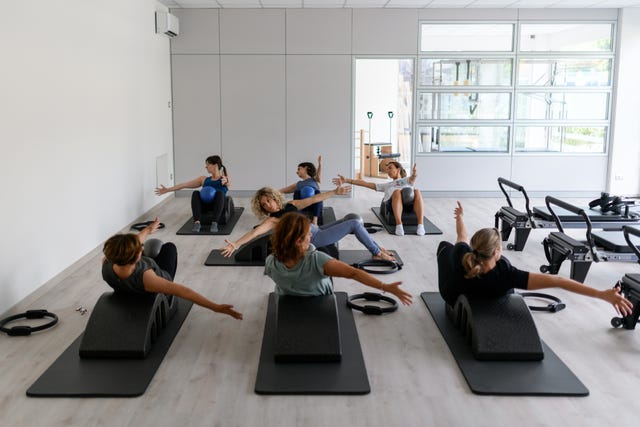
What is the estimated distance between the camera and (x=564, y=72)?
9445mm

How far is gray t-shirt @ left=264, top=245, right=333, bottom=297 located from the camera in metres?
3.64

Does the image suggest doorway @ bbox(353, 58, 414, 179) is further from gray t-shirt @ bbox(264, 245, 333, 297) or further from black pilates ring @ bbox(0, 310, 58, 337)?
gray t-shirt @ bbox(264, 245, 333, 297)

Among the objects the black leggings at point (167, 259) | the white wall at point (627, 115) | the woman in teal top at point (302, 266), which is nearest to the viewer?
the woman in teal top at point (302, 266)

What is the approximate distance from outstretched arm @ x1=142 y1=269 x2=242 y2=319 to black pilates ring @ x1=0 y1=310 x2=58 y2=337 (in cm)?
87

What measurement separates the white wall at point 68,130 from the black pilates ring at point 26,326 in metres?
0.19

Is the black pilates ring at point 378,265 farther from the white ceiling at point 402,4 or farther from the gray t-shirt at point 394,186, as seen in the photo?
the white ceiling at point 402,4

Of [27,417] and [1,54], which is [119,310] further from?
[1,54]

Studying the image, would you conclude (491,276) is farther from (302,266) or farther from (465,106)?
(465,106)

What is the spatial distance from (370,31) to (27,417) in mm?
7425

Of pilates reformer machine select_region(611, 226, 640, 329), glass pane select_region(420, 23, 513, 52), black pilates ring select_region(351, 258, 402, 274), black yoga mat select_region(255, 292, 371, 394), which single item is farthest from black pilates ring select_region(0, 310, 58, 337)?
glass pane select_region(420, 23, 513, 52)

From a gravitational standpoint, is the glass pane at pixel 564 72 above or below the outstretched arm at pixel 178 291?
above

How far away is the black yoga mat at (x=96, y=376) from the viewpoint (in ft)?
10.6

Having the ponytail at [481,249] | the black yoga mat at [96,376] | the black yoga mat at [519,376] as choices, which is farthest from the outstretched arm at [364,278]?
the black yoga mat at [96,376]

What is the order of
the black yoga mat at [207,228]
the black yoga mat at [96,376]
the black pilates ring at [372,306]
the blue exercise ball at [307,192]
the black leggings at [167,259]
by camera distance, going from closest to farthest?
the black yoga mat at [96,376], the black leggings at [167,259], the black pilates ring at [372,306], the blue exercise ball at [307,192], the black yoga mat at [207,228]
